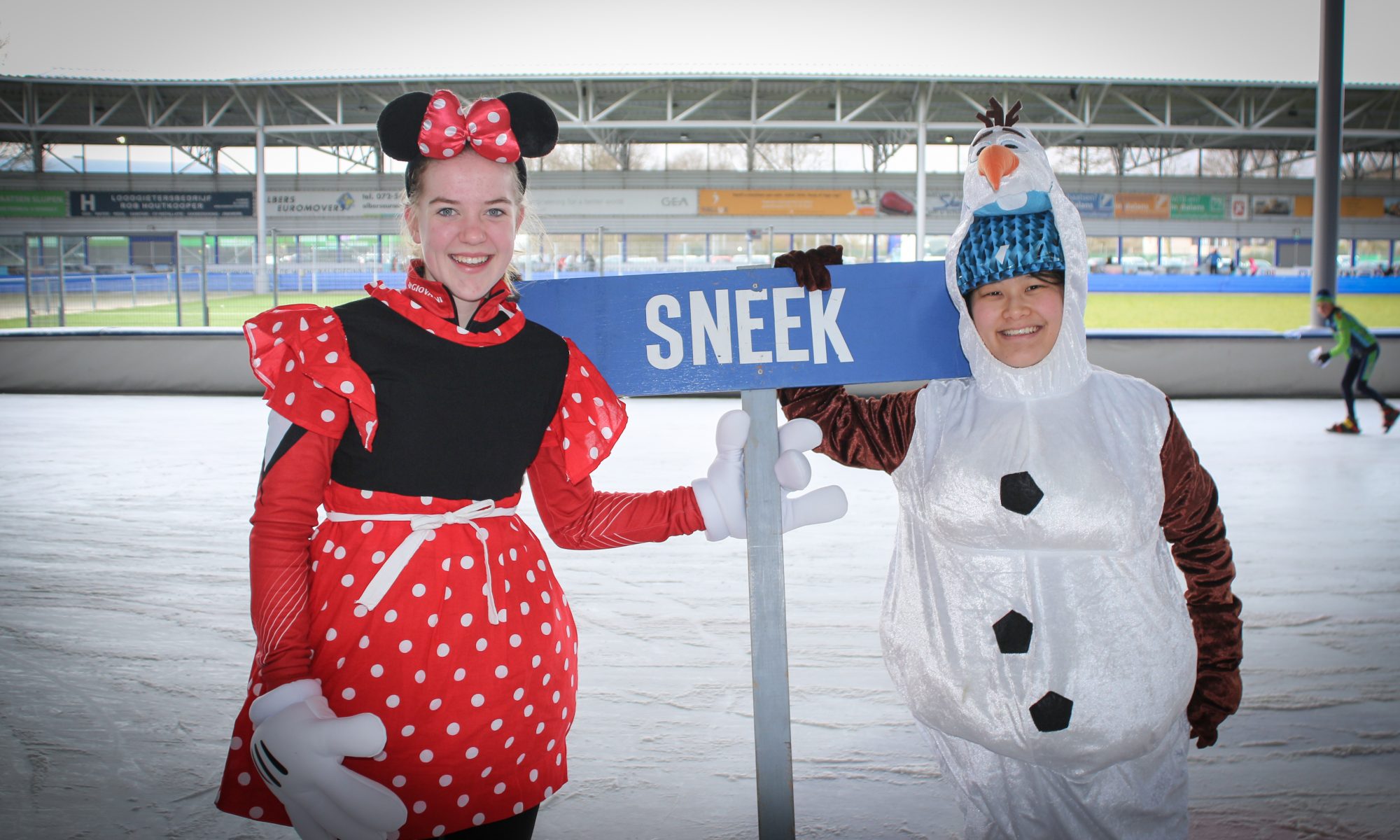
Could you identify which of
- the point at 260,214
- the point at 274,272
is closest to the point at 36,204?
the point at 260,214

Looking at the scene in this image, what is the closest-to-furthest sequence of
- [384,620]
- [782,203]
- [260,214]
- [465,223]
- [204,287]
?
[384,620] → [465,223] → [204,287] → [260,214] → [782,203]

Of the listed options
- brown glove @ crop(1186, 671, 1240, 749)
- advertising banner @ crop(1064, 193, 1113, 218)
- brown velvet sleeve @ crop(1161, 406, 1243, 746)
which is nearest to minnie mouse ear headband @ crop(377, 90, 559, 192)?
brown velvet sleeve @ crop(1161, 406, 1243, 746)

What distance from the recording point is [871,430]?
1.66 metres

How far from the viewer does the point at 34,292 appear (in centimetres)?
1158

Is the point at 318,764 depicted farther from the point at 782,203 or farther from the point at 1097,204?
the point at 1097,204

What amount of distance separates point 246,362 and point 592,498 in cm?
1018

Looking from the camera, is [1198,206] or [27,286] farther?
[1198,206]

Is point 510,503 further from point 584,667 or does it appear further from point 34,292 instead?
point 34,292

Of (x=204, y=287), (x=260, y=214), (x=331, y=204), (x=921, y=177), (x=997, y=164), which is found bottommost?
(x=997, y=164)

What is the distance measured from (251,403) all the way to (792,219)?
17.0 meters

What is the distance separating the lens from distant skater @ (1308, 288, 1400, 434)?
309 inches

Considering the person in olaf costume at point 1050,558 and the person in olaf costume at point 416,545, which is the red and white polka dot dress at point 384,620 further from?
the person in olaf costume at point 1050,558

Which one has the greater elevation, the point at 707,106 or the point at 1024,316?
the point at 707,106

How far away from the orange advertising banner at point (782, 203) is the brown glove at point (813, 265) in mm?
23288
